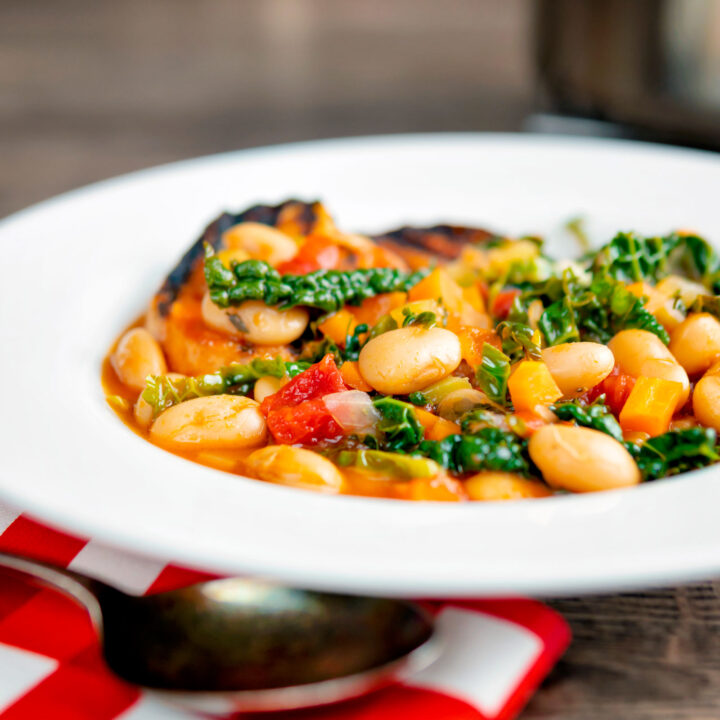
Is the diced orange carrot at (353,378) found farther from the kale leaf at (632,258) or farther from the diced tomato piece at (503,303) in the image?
the kale leaf at (632,258)

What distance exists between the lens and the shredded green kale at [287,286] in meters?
2.95

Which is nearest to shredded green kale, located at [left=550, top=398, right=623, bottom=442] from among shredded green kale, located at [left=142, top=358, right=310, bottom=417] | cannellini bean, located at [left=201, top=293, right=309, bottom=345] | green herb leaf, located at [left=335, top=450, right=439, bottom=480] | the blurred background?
green herb leaf, located at [left=335, top=450, right=439, bottom=480]

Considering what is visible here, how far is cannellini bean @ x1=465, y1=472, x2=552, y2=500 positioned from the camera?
86.2 inches

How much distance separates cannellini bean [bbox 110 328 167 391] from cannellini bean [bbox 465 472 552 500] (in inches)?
47.8

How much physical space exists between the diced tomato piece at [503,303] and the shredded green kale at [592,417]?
0.73 metres

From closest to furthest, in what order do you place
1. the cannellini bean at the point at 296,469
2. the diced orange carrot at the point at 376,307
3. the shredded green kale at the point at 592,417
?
the cannellini bean at the point at 296,469
the shredded green kale at the point at 592,417
the diced orange carrot at the point at 376,307

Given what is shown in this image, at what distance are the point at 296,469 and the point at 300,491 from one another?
169 millimetres

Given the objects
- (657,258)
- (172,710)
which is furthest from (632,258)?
(172,710)

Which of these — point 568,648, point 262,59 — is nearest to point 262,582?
point 568,648

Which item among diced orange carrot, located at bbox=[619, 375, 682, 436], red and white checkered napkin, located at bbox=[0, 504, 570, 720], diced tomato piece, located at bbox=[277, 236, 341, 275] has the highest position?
diced tomato piece, located at bbox=[277, 236, 341, 275]

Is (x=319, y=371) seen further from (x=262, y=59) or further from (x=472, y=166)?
(x=262, y=59)

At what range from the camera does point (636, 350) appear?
2721 mm

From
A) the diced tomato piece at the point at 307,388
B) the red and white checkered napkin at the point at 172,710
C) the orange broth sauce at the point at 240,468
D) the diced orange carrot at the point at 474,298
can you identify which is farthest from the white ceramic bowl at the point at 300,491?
the diced orange carrot at the point at 474,298

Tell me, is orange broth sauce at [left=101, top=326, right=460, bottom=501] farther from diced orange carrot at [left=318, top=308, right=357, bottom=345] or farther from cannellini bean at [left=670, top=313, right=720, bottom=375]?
cannellini bean at [left=670, top=313, right=720, bottom=375]
